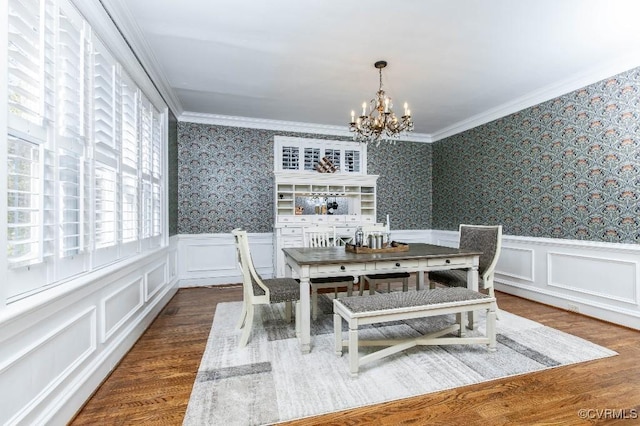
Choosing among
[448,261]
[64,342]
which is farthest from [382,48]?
[64,342]

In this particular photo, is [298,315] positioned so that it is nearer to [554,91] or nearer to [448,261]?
[448,261]

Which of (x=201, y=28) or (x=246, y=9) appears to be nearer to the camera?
(x=246, y=9)

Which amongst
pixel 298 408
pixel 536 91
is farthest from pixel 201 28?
pixel 536 91

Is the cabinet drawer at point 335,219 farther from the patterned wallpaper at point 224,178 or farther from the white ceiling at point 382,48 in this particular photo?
the white ceiling at point 382,48

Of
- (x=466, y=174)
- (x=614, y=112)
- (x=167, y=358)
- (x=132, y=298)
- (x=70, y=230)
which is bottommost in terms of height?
(x=167, y=358)

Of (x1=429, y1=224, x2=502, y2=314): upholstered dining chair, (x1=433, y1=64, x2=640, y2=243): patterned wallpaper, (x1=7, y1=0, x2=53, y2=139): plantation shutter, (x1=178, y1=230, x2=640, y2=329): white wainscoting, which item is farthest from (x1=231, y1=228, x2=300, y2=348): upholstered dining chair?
(x1=433, y1=64, x2=640, y2=243): patterned wallpaper

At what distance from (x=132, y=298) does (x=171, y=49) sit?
2409mm

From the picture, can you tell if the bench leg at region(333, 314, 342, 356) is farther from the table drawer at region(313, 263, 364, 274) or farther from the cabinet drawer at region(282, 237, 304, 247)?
the cabinet drawer at region(282, 237, 304, 247)

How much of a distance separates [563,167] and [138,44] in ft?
15.8

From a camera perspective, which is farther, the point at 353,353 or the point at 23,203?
the point at 353,353

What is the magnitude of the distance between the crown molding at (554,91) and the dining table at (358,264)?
2486 millimetres

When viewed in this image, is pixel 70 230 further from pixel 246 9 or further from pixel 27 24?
pixel 246 9

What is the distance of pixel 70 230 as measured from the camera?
192cm

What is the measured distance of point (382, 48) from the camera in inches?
119
